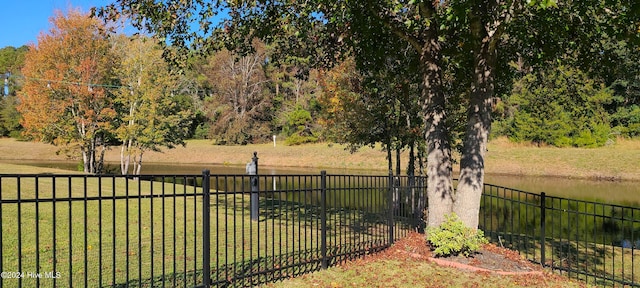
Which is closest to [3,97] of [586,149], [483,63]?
[586,149]

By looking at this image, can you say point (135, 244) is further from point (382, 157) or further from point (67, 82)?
point (382, 157)

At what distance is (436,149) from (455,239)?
1515 millimetres

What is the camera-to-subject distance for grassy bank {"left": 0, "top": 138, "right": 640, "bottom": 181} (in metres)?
28.6

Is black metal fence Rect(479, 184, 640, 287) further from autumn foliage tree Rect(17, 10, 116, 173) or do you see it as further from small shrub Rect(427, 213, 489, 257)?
autumn foliage tree Rect(17, 10, 116, 173)

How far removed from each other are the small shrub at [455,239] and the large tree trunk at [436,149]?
0.60 metres

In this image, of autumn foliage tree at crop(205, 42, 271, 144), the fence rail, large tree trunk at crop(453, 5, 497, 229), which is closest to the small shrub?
large tree trunk at crop(453, 5, 497, 229)

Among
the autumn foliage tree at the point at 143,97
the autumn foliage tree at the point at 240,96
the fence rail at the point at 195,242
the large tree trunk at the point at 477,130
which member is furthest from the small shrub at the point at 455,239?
the autumn foliage tree at the point at 240,96

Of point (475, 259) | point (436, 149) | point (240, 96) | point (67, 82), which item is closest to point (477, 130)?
point (436, 149)

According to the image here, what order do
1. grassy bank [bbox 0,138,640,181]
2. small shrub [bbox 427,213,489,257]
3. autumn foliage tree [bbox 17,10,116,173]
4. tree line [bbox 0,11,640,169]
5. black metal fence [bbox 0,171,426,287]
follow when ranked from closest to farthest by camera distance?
black metal fence [bbox 0,171,426,287]
small shrub [bbox 427,213,489,257]
tree line [bbox 0,11,640,169]
autumn foliage tree [bbox 17,10,116,173]
grassy bank [bbox 0,138,640,181]

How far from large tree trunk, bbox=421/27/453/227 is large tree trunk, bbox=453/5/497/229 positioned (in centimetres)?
25

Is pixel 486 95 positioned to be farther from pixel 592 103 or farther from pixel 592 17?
pixel 592 103

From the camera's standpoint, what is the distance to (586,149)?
32781 millimetres

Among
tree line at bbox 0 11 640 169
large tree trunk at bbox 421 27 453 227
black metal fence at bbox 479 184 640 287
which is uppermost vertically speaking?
tree line at bbox 0 11 640 169

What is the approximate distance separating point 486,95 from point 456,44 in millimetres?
2576
